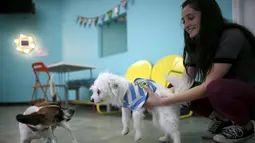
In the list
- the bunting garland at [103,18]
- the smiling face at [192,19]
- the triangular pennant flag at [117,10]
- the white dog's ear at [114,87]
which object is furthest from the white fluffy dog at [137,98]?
the triangular pennant flag at [117,10]

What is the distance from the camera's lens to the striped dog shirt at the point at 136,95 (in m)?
1.37

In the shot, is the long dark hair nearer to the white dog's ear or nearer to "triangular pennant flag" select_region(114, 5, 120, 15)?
the white dog's ear

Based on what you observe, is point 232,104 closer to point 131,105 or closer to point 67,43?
point 131,105

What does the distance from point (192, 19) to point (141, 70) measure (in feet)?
8.28

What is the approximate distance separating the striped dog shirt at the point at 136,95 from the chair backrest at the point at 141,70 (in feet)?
6.49

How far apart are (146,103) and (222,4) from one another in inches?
86.6

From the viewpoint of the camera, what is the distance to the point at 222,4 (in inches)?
117

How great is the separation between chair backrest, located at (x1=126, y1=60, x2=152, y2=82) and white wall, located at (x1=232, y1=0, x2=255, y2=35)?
1.37 meters

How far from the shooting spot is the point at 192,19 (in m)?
1.10

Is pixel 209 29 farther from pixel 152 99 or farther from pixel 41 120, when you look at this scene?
pixel 41 120

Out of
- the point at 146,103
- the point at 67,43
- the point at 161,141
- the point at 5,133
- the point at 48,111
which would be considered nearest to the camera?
the point at 48,111

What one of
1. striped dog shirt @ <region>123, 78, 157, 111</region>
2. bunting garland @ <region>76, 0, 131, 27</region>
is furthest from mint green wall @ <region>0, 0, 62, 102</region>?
striped dog shirt @ <region>123, 78, 157, 111</region>

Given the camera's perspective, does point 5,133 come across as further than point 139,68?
No

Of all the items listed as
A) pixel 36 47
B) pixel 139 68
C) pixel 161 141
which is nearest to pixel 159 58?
pixel 139 68
